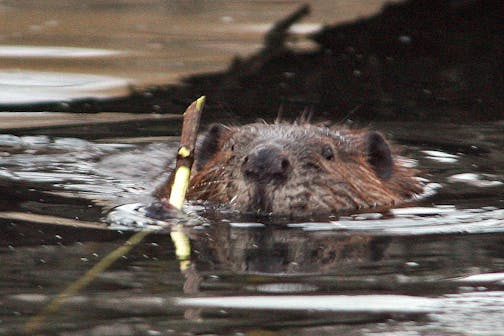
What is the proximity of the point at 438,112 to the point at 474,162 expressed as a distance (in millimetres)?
1230

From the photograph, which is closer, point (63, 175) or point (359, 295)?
point (359, 295)

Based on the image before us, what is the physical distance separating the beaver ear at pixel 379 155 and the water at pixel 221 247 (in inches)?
8.9

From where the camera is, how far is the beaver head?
219 inches

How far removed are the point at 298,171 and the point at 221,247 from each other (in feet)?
2.77

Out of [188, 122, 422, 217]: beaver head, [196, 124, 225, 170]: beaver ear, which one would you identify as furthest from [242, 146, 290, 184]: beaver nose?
[196, 124, 225, 170]: beaver ear

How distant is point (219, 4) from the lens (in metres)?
12.4

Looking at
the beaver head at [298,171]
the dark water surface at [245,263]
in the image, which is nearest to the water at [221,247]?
the dark water surface at [245,263]

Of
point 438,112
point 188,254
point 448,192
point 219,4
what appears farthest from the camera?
point 219,4

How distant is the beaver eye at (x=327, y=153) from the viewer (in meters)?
5.96

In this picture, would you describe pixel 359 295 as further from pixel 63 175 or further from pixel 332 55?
pixel 332 55

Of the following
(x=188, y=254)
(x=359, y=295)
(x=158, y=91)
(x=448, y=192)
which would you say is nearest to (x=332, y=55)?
(x=158, y=91)

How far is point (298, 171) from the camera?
5715mm

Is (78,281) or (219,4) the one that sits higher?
(219,4)

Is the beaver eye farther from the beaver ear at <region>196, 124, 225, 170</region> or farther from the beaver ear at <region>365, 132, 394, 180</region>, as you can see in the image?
the beaver ear at <region>196, 124, 225, 170</region>
